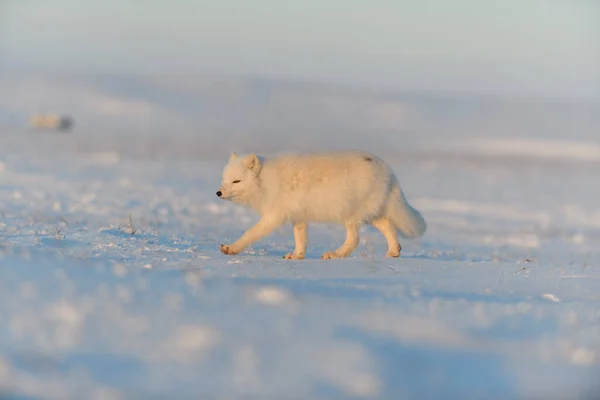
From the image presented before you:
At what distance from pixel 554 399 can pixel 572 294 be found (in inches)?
100

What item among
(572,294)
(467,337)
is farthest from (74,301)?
(572,294)

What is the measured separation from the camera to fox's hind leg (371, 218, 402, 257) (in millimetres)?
7551

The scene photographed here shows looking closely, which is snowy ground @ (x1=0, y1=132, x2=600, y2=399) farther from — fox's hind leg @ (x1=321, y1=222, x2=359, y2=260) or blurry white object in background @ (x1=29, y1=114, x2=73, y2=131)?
blurry white object in background @ (x1=29, y1=114, x2=73, y2=131)

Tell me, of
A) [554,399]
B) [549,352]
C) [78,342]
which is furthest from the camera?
[549,352]

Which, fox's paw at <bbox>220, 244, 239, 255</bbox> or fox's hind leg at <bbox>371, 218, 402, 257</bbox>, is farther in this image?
fox's hind leg at <bbox>371, 218, 402, 257</bbox>

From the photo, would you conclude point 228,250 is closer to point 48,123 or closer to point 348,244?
point 348,244

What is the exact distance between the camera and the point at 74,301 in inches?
178

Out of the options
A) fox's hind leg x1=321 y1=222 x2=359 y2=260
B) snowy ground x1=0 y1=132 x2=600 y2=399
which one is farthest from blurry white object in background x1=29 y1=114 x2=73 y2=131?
fox's hind leg x1=321 y1=222 x2=359 y2=260

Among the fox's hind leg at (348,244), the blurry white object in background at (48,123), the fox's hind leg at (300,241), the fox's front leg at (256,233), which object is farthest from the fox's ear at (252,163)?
the blurry white object in background at (48,123)

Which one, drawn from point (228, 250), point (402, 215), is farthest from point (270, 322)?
point (402, 215)

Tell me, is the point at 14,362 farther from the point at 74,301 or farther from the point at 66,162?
the point at 66,162

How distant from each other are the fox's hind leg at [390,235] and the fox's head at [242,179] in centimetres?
122

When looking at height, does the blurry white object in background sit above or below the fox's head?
below

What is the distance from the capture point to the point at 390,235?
7594 mm
